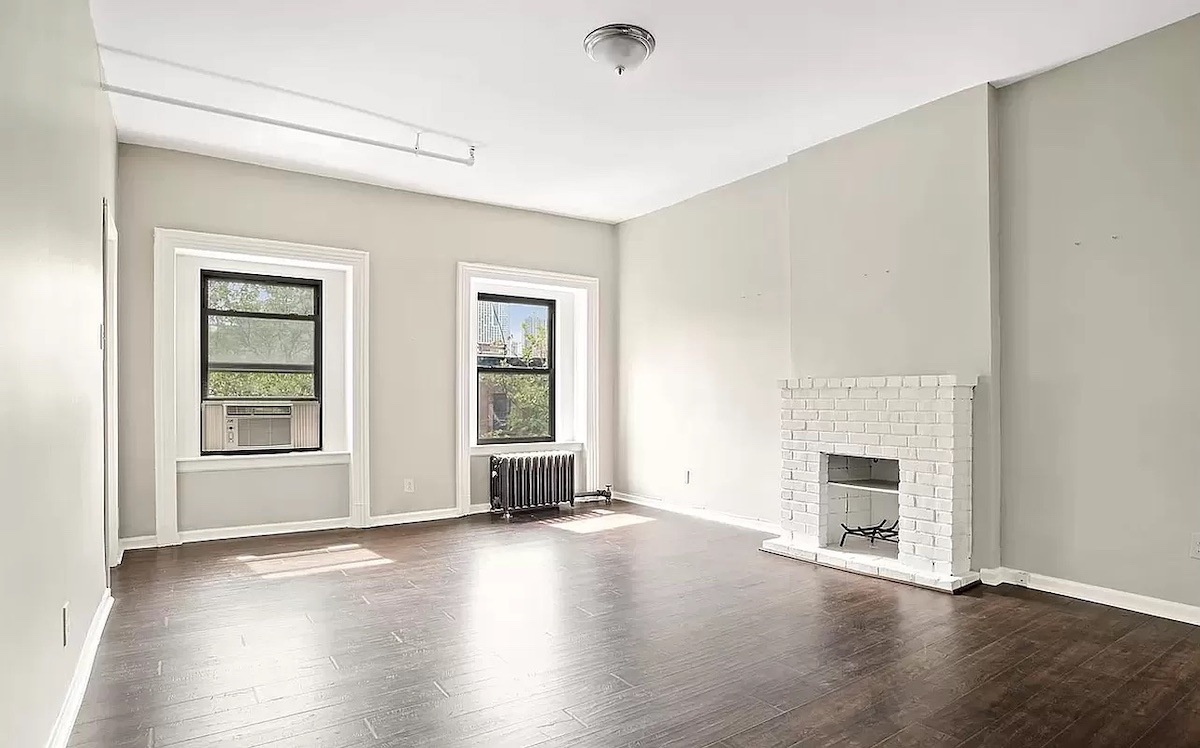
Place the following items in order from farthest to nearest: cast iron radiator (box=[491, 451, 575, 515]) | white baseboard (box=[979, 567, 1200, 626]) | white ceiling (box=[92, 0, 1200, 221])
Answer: cast iron radiator (box=[491, 451, 575, 515]), white baseboard (box=[979, 567, 1200, 626]), white ceiling (box=[92, 0, 1200, 221])

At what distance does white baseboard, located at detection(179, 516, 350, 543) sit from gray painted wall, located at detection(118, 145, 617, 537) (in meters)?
0.09

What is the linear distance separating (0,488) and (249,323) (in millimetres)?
4522

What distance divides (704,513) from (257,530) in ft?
11.9

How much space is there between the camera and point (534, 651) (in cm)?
316

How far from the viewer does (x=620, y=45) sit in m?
3.62

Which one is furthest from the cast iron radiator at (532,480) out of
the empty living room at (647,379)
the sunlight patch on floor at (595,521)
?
the sunlight patch on floor at (595,521)

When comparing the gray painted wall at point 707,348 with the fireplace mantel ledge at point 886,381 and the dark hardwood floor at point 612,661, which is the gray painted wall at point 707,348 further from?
the dark hardwood floor at point 612,661

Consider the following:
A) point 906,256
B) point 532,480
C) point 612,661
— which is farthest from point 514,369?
point 612,661

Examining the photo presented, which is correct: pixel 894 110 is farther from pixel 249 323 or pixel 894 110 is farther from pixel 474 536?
pixel 249 323

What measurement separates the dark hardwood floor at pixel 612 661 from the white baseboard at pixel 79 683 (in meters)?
0.05

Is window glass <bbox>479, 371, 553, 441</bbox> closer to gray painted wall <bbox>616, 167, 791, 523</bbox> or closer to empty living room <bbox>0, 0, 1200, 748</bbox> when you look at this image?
empty living room <bbox>0, 0, 1200, 748</bbox>

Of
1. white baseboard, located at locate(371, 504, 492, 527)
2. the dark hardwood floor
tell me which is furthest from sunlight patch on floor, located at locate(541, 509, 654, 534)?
the dark hardwood floor

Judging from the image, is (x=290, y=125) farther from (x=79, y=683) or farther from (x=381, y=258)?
(x=79, y=683)

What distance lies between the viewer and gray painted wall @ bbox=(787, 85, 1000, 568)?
167 inches
